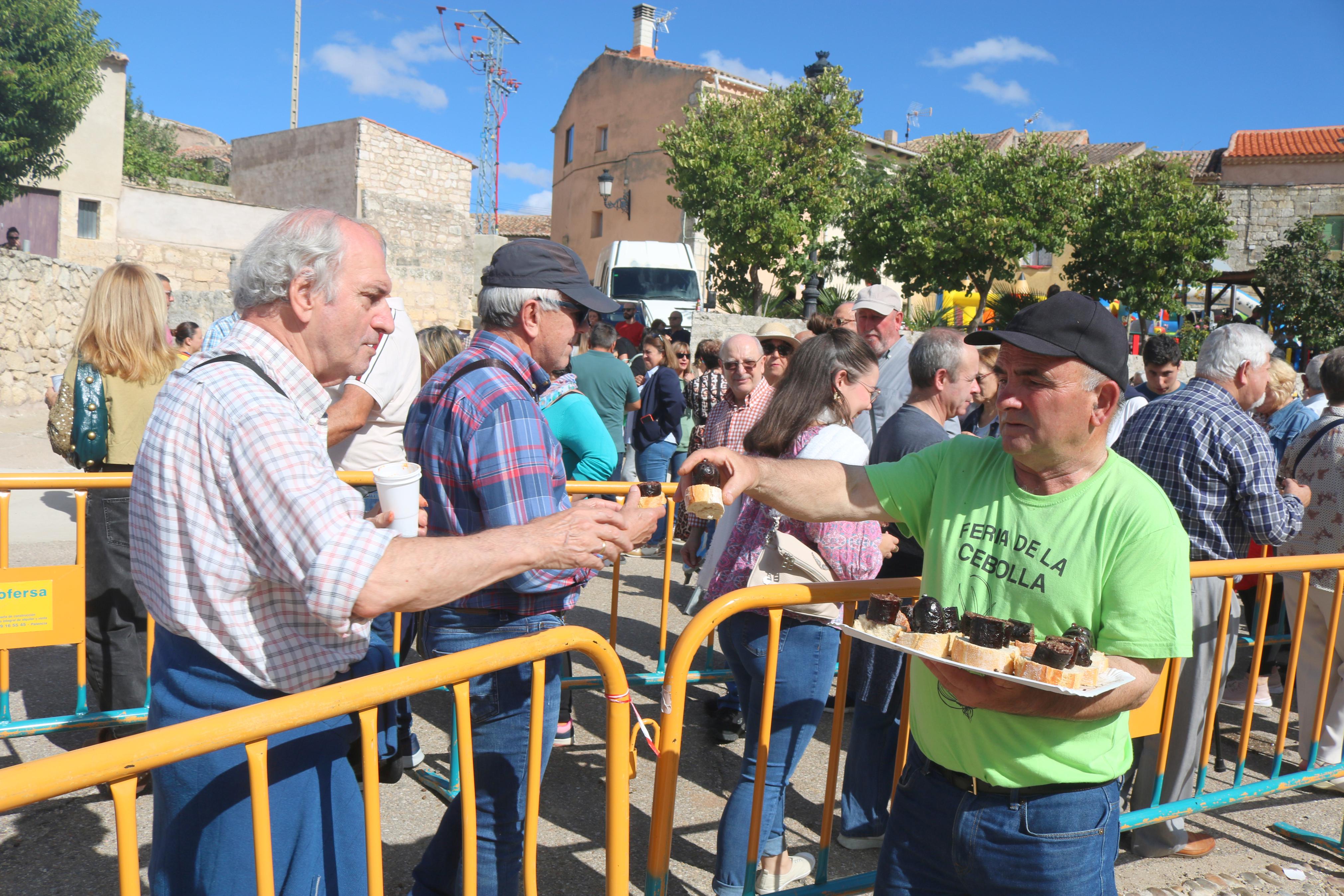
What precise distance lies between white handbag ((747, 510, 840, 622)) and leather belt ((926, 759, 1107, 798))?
832 millimetres

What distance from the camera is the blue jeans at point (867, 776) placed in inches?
138

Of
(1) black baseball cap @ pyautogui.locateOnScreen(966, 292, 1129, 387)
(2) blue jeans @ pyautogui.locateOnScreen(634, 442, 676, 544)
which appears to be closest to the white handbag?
(1) black baseball cap @ pyautogui.locateOnScreen(966, 292, 1129, 387)

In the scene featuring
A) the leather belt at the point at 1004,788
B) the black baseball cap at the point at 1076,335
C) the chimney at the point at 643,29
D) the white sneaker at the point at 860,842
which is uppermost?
the chimney at the point at 643,29

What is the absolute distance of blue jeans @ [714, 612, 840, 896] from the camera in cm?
282

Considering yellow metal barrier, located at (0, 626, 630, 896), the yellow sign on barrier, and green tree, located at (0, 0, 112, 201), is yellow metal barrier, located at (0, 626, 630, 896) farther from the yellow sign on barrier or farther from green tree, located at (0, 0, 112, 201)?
green tree, located at (0, 0, 112, 201)

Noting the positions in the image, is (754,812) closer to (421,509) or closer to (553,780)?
(421,509)

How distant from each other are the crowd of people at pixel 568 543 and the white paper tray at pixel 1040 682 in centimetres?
6

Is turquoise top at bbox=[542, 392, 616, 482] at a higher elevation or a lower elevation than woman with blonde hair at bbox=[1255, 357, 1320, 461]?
lower

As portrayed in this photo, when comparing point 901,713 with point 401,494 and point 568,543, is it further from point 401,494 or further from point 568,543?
point 401,494

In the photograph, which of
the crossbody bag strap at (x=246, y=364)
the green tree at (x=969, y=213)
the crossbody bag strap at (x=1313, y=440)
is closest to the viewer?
the crossbody bag strap at (x=246, y=364)

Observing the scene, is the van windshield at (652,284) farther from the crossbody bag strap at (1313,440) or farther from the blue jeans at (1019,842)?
the blue jeans at (1019,842)

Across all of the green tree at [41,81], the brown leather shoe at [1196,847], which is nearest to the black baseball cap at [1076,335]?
the brown leather shoe at [1196,847]

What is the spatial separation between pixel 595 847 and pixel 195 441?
8.27ft

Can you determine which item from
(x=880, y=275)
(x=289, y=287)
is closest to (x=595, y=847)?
(x=289, y=287)
